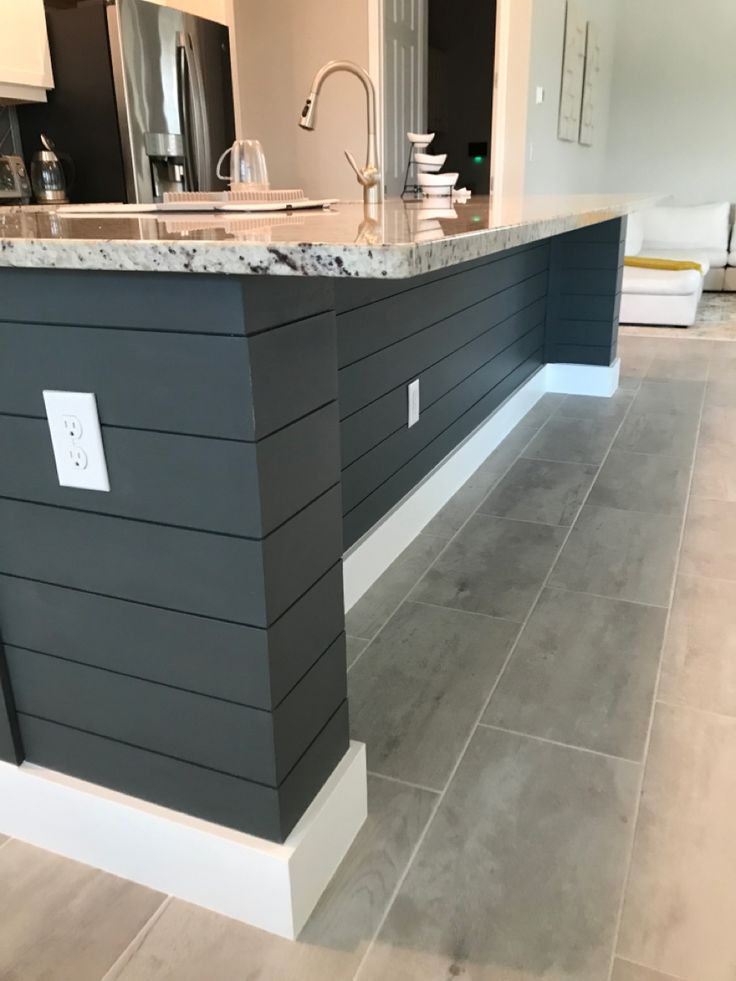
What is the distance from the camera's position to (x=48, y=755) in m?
1.19

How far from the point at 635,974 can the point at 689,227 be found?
22.8ft

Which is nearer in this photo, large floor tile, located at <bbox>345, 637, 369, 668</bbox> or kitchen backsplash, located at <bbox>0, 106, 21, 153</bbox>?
large floor tile, located at <bbox>345, 637, 369, 668</bbox>

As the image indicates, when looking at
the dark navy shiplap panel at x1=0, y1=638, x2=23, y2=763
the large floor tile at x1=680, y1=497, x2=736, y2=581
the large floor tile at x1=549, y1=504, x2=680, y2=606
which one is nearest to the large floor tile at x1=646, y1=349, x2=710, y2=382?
the large floor tile at x1=680, y1=497, x2=736, y2=581

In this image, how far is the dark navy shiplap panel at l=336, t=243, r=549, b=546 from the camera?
70.7 inches

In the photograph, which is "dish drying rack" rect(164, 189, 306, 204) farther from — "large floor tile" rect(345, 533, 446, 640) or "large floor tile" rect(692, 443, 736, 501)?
"large floor tile" rect(692, 443, 736, 501)

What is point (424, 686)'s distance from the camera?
5.31 ft

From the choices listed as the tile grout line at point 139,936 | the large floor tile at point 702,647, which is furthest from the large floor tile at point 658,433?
the tile grout line at point 139,936

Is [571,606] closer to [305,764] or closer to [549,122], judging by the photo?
[305,764]

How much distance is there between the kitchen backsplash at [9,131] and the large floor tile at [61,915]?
3.04 meters

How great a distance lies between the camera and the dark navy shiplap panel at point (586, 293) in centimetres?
351

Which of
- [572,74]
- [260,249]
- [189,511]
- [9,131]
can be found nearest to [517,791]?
[189,511]

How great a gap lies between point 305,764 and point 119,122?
2867mm

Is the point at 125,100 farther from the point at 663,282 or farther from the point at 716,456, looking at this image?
the point at 663,282

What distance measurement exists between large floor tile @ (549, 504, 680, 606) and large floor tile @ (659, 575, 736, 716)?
7 cm
